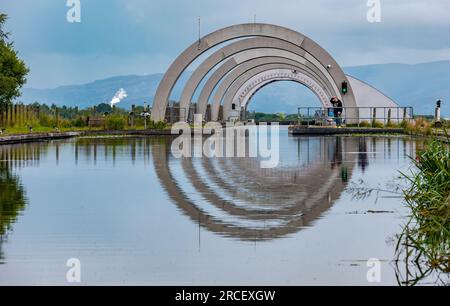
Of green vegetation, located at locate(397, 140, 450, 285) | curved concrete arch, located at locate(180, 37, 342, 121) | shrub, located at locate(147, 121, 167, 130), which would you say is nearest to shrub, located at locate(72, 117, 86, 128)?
shrub, located at locate(147, 121, 167, 130)

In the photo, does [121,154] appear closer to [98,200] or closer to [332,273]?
[98,200]

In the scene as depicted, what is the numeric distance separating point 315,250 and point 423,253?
102cm

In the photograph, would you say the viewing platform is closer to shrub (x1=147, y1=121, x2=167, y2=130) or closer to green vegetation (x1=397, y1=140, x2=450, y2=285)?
shrub (x1=147, y1=121, x2=167, y2=130)

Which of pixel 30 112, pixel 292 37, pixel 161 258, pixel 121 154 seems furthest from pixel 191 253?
pixel 292 37

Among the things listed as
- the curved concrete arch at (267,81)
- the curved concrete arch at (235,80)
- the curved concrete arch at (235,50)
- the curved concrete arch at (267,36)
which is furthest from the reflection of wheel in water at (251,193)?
the curved concrete arch at (267,81)

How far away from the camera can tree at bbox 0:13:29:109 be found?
134 ft

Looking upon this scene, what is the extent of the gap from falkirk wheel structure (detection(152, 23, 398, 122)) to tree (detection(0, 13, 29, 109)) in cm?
1099

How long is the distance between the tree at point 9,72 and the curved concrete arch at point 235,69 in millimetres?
19140

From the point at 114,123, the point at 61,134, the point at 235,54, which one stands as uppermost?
the point at 235,54

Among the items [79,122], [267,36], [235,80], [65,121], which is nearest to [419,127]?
[267,36]

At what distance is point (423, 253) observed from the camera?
8156 millimetres

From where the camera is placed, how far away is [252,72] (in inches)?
2734

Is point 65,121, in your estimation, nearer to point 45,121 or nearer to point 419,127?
point 45,121

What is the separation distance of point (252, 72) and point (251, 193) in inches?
2207
